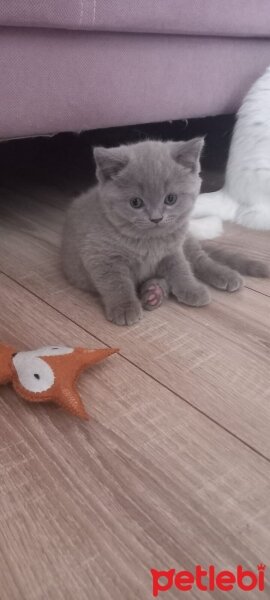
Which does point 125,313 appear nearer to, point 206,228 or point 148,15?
point 206,228

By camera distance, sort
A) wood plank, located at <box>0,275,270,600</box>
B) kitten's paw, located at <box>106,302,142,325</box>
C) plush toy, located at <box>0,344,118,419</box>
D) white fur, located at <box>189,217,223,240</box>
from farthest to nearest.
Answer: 1. white fur, located at <box>189,217,223,240</box>
2. kitten's paw, located at <box>106,302,142,325</box>
3. plush toy, located at <box>0,344,118,419</box>
4. wood plank, located at <box>0,275,270,600</box>

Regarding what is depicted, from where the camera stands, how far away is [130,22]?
125cm

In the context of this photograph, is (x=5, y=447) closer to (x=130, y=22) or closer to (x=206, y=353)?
(x=206, y=353)

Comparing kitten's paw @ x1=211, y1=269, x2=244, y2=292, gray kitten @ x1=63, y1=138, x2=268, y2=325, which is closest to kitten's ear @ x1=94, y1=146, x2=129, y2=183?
gray kitten @ x1=63, y1=138, x2=268, y2=325

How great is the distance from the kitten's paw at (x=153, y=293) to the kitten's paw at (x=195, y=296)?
1.5 inches

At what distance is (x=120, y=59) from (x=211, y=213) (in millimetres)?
504

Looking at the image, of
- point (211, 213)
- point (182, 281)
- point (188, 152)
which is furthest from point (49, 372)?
point (211, 213)

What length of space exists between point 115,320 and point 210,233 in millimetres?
563

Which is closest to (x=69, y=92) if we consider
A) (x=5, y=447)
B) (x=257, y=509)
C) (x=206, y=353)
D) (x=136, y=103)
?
(x=136, y=103)

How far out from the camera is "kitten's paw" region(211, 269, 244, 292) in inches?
43.7

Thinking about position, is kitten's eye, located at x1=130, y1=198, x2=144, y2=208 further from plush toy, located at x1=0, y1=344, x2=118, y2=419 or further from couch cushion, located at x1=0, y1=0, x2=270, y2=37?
couch cushion, located at x1=0, y1=0, x2=270, y2=37

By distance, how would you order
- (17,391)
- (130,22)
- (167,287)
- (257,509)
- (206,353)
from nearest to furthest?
(257,509) → (17,391) → (206,353) → (167,287) → (130,22)

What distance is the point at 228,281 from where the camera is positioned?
111 cm

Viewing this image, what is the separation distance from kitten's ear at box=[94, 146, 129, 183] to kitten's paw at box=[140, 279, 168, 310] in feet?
0.80
